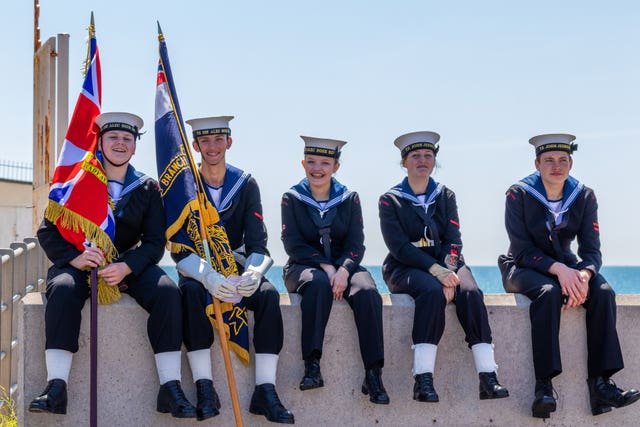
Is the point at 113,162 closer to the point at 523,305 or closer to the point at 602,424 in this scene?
the point at 523,305

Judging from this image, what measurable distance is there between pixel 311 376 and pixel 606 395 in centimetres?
214

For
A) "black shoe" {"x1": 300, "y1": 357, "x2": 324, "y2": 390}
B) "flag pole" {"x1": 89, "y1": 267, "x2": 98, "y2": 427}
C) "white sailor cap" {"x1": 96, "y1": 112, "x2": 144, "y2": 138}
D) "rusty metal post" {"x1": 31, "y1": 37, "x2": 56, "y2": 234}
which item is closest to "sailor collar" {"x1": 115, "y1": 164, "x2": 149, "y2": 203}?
"white sailor cap" {"x1": 96, "y1": 112, "x2": 144, "y2": 138}

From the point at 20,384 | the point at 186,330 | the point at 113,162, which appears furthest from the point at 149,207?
the point at 20,384

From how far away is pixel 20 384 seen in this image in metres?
5.95

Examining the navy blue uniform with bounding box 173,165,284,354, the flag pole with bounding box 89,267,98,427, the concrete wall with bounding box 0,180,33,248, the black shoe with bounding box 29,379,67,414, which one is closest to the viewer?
the black shoe with bounding box 29,379,67,414

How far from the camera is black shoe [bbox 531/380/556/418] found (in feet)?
20.2

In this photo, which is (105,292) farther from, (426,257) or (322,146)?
(426,257)

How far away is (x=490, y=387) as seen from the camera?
590 cm

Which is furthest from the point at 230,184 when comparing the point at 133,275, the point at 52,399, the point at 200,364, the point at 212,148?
the point at 52,399

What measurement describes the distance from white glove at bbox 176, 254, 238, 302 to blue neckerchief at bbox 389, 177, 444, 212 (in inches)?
62.9

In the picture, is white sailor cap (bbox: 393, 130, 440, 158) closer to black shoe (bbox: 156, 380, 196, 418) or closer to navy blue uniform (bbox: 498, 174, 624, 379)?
navy blue uniform (bbox: 498, 174, 624, 379)

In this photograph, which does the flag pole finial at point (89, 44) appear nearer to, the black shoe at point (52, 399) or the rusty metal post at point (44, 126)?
the black shoe at point (52, 399)

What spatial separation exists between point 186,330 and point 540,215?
2789 mm

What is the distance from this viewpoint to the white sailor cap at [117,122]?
A: 6.15m
